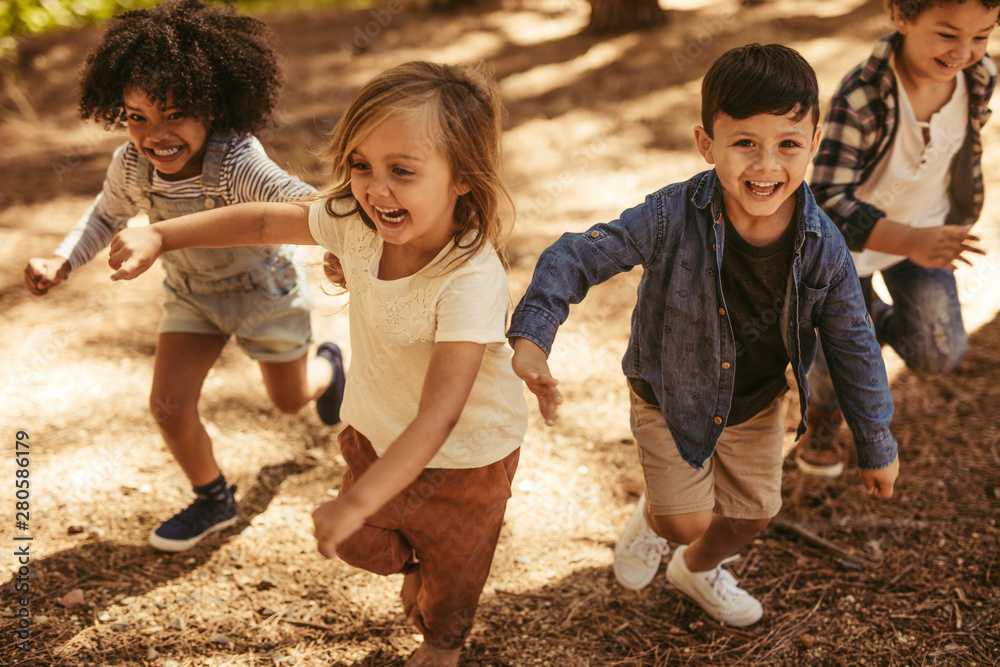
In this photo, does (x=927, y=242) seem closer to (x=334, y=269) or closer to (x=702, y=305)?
(x=702, y=305)

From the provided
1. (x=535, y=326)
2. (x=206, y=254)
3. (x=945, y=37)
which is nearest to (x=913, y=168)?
(x=945, y=37)

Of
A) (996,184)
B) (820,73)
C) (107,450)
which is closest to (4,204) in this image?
(107,450)

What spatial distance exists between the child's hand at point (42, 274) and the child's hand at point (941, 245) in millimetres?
2552

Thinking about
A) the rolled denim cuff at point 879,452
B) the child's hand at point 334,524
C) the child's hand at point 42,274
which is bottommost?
the rolled denim cuff at point 879,452

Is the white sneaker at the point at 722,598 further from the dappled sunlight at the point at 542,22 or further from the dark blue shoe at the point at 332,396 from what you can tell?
the dappled sunlight at the point at 542,22

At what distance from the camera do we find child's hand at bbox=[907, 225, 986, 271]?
2.12 metres

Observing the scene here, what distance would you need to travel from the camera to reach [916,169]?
266 centimetres

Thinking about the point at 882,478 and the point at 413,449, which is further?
the point at 882,478

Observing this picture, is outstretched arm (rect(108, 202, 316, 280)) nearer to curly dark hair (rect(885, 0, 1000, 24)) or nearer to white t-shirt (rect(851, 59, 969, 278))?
white t-shirt (rect(851, 59, 969, 278))

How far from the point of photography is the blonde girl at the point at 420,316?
1668mm

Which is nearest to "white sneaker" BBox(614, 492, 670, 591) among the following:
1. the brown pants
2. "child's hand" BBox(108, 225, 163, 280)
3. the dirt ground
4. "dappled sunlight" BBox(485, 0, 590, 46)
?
the dirt ground

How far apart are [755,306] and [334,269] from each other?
115 centimetres

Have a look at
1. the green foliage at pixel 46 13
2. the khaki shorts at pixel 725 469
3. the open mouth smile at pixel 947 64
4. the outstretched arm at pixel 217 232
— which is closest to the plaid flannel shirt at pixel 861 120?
the open mouth smile at pixel 947 64

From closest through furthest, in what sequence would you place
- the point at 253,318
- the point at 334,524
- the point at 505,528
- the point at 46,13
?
the point at 334,524, the point at 253,318, the point at 505,528, the point at 46,13
